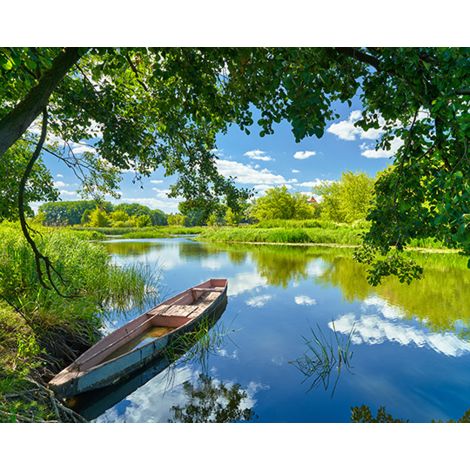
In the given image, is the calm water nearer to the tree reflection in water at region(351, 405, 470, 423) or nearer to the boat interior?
the tree reflection in water at region(351, 405, 470, 423)

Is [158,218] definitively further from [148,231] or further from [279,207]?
[279,207]

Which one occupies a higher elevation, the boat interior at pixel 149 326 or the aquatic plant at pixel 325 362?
the boat interior at pixel 149 326

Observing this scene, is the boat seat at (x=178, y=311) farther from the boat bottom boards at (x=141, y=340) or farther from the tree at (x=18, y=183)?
the tree at (x=18, y=183)

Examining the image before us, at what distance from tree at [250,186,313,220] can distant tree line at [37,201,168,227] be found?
5.85 metres

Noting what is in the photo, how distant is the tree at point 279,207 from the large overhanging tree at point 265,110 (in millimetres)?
15726

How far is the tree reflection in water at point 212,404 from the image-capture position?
2371mm

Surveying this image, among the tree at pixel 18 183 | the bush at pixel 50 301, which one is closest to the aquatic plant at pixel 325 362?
the bush at pixel 50 301

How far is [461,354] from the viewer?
3.32 m

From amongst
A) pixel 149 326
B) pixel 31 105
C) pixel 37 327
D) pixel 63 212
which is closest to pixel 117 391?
pixel 37 327

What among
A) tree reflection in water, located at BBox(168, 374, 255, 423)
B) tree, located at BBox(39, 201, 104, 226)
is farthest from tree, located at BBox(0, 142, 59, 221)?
tree, located at BBox(39, 201, 104, 226)

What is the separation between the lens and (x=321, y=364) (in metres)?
3.06

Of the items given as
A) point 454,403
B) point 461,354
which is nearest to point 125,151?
point 454,403

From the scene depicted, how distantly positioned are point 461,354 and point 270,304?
2712 mm
